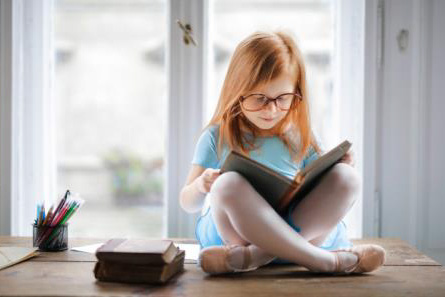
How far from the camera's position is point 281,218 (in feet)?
4.14

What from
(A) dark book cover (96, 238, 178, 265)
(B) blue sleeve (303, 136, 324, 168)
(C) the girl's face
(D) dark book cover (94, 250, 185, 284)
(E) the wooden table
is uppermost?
(C) the girl's face

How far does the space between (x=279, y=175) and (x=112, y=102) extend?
2.04 meters

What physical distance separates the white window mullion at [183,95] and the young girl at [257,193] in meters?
0.49

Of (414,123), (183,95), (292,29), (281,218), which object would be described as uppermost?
(292,29)

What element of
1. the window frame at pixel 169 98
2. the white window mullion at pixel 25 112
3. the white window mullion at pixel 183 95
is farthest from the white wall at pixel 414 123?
the white window mullion at pixel 25 112

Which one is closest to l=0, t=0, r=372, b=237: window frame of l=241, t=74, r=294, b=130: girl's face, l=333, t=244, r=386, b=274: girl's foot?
l=241, t=74, r=294, b=130: girl's face

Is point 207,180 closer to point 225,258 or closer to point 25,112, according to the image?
point 225,258

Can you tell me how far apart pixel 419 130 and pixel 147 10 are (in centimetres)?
119

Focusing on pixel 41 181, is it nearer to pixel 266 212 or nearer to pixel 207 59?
pixel 207 59

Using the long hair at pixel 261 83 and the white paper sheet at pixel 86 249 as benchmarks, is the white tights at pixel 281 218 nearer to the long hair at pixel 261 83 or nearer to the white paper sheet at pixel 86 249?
the long hair at pixel 261 83

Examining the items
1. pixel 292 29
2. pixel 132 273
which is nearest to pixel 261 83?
pixel 132 273

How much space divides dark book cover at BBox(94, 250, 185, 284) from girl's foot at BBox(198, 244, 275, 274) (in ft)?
0.30

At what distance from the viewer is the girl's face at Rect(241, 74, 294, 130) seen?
1.42 meters

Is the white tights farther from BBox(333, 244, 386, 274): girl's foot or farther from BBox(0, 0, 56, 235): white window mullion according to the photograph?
BBox(0, 0, 56, 235): white window mullion
